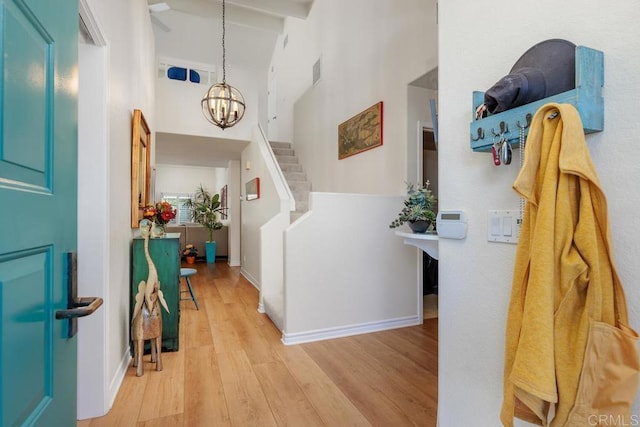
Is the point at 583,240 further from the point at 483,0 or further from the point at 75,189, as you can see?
the point at 75,189

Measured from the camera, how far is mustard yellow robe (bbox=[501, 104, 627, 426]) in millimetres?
792

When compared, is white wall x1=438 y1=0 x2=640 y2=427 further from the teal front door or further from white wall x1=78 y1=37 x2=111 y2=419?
white wall x1=78 y1=37 x2=111 y2=419

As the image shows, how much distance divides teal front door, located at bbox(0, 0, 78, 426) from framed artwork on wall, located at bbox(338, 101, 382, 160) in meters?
3.27

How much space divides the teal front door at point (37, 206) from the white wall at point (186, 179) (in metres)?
9.86

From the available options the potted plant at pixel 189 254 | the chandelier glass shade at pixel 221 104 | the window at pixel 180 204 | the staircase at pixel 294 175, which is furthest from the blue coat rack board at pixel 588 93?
the window at pixel 180 204

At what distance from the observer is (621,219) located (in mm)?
850

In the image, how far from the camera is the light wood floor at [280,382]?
5.93ft

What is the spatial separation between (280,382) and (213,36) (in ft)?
25.6

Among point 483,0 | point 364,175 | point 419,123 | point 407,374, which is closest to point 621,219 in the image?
point 483,0

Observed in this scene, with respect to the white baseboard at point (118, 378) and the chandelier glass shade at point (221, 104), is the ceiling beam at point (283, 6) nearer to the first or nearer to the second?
the chandelier glass shade at point (221, 104)

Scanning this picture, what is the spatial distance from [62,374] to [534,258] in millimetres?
1219

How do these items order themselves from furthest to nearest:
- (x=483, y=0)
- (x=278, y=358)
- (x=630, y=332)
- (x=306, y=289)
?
(x=306, y=289)
(x=278, y=358)
(x=483, y=0)
(x=630, y=332)

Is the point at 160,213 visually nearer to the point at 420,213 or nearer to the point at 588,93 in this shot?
the point at 420,213

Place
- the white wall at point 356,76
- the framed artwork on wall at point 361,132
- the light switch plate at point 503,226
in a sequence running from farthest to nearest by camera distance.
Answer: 1. the framed artwork on wall at point 361,132
2. the white wall at point 356,76
3. the light switch plate at point 503,226
